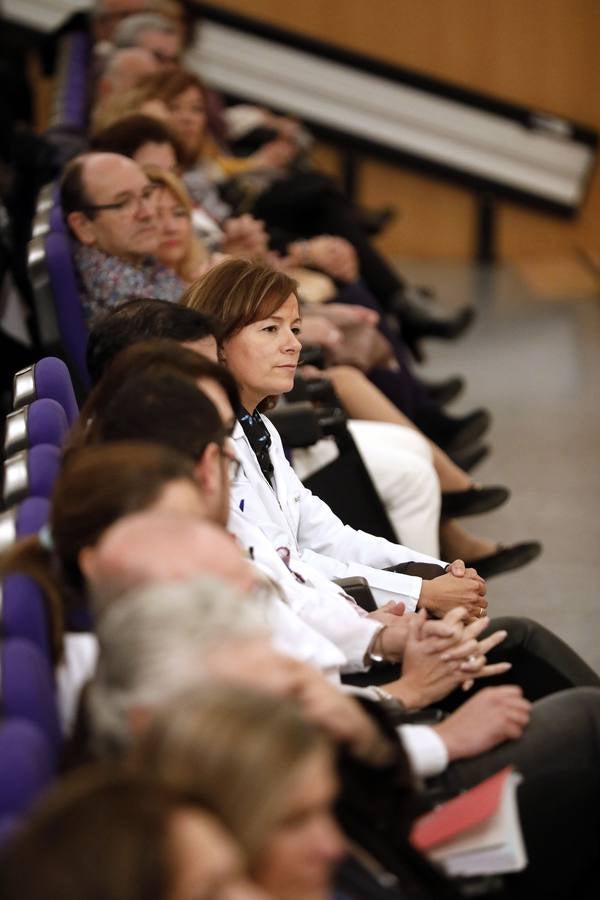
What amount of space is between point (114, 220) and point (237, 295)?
2.88ft

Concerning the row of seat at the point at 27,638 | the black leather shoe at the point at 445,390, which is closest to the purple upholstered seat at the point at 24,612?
the row of seat at the point at 27,638

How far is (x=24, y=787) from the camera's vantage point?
1.18 meters

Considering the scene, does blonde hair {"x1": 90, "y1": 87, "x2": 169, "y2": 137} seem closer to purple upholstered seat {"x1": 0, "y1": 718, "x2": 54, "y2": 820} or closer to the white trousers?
the white trousers

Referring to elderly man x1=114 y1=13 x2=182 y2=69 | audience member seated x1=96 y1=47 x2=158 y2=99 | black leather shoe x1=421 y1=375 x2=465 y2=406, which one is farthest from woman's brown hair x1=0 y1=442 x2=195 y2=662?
elderly man x1=114 y1=13 x2=182 y2=69

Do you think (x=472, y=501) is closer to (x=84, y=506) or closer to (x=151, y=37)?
(x=84, y=506)

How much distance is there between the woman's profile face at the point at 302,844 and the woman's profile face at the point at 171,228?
2.55 m

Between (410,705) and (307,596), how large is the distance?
0.24 m

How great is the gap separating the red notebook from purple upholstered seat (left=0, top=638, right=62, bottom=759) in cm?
42

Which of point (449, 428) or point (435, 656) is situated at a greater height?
point (435, 656)

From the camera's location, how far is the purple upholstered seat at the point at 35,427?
1986 millimetres

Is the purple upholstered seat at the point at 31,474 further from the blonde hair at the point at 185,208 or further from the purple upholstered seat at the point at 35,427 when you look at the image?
the blonde hair at the point at 185,208

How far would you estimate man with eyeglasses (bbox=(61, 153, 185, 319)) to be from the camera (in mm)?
3264

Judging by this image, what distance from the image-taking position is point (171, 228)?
3.61 m

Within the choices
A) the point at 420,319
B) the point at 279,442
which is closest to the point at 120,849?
the point at 279,442
